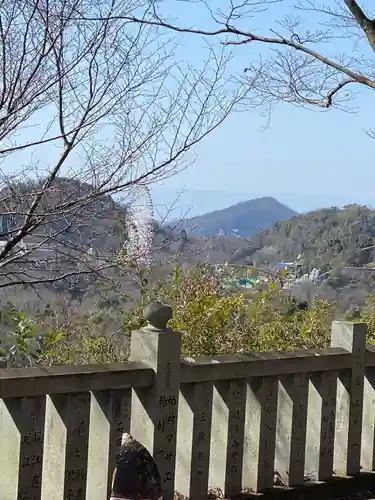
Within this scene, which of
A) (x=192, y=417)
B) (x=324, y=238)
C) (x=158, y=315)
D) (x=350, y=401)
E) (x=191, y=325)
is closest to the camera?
(x=158, y=315)

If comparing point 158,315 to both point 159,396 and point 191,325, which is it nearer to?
point 159,396

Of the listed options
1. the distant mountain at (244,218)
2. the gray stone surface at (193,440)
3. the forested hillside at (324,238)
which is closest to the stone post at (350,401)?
the gray stone surface at (193,440)

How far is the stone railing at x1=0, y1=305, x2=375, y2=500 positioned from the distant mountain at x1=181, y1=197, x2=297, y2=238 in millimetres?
2585

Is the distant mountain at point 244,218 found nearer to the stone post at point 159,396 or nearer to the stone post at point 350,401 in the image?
the stone post at point 350,401

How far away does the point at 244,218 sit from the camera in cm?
1291

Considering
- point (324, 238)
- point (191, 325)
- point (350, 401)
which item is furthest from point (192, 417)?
point (324, 238)

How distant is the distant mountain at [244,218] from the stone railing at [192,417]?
102 inches

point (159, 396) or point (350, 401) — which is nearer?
point (159, 396)

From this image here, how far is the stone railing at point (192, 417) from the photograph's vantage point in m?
4.28

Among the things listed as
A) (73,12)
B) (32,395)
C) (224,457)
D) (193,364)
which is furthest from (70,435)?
(73,12)

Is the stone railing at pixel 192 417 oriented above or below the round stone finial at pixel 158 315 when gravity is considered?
below

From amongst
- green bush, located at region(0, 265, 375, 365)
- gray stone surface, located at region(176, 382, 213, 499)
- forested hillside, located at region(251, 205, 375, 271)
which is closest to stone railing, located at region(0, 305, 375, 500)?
gray stone surface, located at region(176, 382, 213, 499)

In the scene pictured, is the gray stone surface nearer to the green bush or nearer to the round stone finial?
the round stone finial

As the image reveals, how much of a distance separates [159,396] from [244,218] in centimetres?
824
